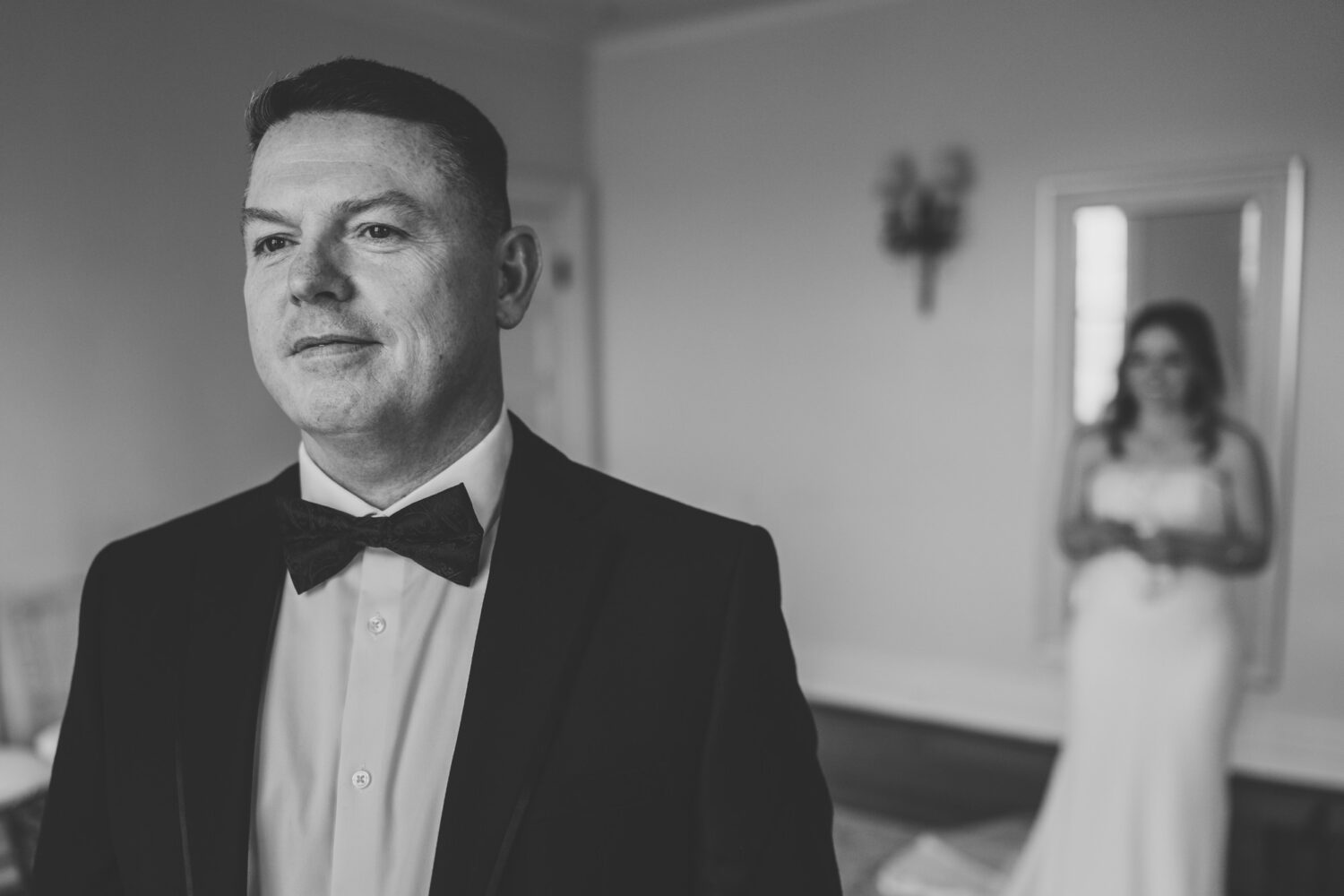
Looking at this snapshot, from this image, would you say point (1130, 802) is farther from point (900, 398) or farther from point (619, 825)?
point (619, 825)

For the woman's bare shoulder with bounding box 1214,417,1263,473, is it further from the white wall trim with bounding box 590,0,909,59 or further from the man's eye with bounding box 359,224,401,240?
the man's eye with bounding box 359,224,401,240

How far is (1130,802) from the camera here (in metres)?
2.87

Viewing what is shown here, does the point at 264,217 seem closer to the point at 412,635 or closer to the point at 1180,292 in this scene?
the point at 412,635

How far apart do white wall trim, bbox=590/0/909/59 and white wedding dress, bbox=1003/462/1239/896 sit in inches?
107

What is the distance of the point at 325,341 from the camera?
2.79 feet

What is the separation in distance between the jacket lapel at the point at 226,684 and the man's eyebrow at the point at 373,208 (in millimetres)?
302

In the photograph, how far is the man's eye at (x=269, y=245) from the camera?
0.88m

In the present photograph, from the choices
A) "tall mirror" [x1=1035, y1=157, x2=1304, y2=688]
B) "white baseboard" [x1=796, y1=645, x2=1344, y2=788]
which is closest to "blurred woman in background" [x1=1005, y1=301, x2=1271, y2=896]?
"tall mirror" [x1=1035, y1=157, x2=1304, y2=688]

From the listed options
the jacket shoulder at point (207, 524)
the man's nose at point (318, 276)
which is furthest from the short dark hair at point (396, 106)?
the jacket shoulder at point (207, 524)

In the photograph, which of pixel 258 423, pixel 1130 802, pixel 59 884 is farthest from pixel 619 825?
pixel 258 423

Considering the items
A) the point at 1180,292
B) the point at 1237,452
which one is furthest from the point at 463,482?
the point at 1180,292

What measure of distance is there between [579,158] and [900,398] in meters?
2.01

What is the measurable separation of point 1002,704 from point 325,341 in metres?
4.17

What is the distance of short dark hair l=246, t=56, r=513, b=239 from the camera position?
863 mm
